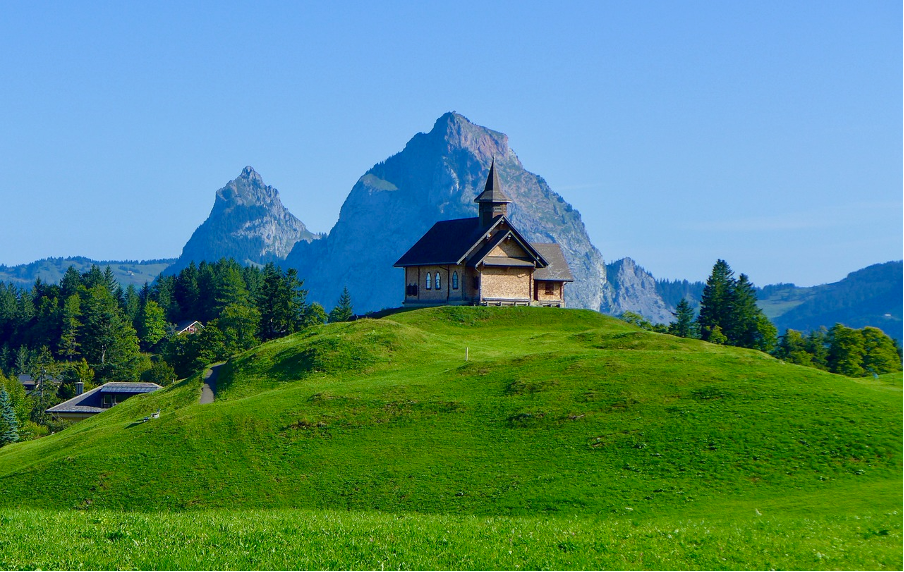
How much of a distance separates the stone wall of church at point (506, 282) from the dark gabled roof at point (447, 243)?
3431mm

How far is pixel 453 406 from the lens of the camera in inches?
1802

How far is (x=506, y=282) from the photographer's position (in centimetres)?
8594

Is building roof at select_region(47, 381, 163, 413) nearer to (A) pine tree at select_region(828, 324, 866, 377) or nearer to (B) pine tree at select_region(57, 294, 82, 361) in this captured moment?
(B) pine tree at select_region(57, 294, 82, 361)

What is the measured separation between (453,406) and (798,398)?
682 inches

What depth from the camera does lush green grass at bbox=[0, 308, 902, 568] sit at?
86.3ft

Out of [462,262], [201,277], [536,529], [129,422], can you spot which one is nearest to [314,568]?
[536,529]

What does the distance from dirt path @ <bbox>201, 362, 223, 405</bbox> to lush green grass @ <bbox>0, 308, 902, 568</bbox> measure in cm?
243

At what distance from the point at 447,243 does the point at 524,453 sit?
→ 53485 millimetres

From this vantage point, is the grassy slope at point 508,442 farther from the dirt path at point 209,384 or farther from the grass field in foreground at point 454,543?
the grass field in foreground at point 454,543

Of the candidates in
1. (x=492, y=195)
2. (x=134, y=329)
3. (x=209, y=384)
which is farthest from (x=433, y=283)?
(x=134, y=329)

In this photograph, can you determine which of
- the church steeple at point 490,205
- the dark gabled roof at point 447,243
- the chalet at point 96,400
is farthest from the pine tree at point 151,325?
the church steeple at point 490,205

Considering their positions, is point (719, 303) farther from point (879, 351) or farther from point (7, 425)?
point (7, 425)

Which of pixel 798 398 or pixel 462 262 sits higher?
pixel 462 262

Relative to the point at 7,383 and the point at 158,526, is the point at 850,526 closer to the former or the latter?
the point at 158,526
